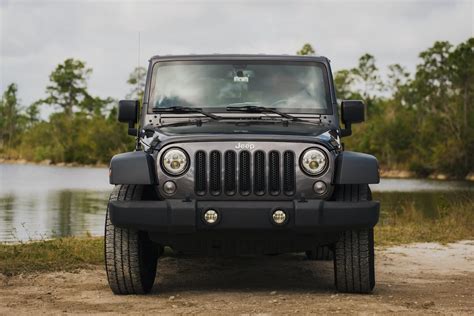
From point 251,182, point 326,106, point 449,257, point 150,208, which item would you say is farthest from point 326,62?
point 449,257

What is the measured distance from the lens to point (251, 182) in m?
6.94

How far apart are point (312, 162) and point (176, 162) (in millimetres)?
1067

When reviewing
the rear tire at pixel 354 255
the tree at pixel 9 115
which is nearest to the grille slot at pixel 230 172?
the rear tire at pixel 354 255

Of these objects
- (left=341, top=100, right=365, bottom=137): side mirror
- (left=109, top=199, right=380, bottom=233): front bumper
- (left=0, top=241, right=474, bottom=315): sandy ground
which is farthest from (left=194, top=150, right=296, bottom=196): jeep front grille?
(left=341, top=100, right=365, bottom=137): side mirror

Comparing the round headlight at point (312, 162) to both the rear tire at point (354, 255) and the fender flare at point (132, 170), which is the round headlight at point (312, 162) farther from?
the fender flare at point (132, 170)

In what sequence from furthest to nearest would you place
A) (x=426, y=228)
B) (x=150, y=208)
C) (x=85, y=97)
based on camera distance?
(x=85, y=97) < (x=426, y=228) < (x=150, y=208)

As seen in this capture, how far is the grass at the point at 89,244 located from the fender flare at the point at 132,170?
7.80 feet

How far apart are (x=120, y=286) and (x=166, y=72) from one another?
2.21 meters

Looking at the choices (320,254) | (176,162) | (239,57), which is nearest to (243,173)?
(176,162)

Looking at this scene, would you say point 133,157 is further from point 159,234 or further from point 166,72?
point 166,72

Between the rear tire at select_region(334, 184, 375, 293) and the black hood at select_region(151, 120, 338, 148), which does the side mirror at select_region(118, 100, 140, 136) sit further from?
the rear tire at select_region(334, 184, 375, 293)

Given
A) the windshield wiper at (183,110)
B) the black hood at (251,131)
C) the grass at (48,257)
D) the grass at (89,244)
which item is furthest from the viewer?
the grass at (89,244)

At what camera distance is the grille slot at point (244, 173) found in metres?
6.96

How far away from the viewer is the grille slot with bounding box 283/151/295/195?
700 centimetres
